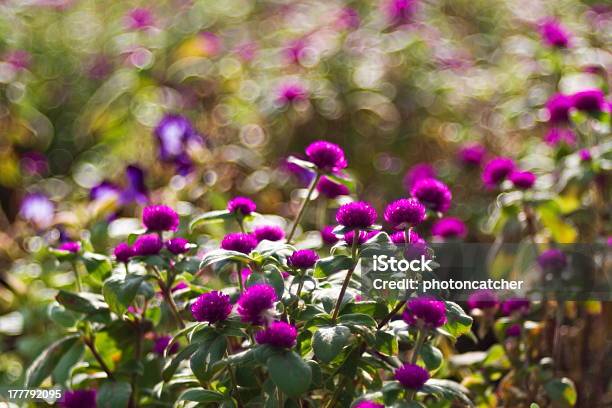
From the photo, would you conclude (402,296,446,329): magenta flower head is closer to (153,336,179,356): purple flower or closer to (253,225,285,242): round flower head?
(253,225,285,242): round flower head

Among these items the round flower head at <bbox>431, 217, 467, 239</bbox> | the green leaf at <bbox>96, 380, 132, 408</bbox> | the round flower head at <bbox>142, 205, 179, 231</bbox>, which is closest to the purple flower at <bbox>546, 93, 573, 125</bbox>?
the round flower head at <bbox>431, 217, 467, 239</bbox>

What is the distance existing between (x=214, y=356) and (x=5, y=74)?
1952 millimetres

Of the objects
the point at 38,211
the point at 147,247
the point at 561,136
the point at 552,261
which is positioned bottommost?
the point at 38,211

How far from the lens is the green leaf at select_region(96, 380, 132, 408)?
1250 millimetres

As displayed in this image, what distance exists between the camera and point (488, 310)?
4.77ft

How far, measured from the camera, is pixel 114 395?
4.15ft

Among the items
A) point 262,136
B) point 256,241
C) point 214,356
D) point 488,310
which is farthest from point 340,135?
point 214,356

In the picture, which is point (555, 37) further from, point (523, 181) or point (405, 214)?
point (405, 214)

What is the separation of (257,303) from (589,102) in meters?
0.97

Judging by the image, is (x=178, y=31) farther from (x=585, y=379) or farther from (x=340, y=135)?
(x=585, y=379)

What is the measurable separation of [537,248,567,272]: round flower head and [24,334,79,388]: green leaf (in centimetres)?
81

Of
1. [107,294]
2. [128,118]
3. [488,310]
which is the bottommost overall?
[128,118]

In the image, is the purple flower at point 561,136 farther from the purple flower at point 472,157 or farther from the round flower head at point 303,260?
the round flower head at point 303,260

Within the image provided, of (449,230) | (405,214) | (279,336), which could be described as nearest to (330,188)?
(449,230)
